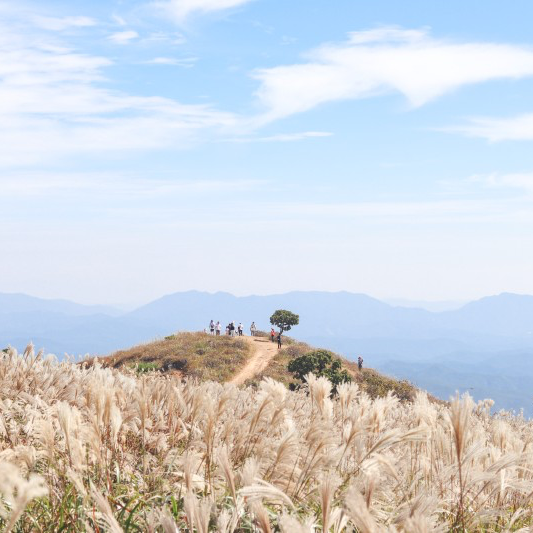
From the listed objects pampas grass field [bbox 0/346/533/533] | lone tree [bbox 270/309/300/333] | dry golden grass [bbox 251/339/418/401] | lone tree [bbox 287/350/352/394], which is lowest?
dry golden grass [bbox 251/339/418/401]

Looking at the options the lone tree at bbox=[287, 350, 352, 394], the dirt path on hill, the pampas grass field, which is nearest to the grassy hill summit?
the dirt path on hill

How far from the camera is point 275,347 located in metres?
54.2

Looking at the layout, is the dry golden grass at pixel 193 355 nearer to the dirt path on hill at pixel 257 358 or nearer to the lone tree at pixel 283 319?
the dirt path on hill at pixel 257 358

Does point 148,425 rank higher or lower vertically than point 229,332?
higher

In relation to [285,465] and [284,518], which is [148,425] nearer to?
[285,465]

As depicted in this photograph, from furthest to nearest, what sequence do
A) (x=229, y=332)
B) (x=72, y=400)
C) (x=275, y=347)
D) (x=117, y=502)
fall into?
(x=229, y=332) → (x=275, y=347) → (x=72, y=400) → (x=117, y=502)

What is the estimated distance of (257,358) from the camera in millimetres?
50031

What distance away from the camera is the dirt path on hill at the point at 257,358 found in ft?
146

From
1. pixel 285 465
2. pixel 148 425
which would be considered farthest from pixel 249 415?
pixel 285 465

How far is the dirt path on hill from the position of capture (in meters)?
44.4

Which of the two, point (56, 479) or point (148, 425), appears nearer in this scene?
point (56, 479)

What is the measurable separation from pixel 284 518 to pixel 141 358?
49286 millimetres

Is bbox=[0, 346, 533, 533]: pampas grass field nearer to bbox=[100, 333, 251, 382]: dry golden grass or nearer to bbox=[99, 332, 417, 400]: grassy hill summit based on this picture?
bbox=[99, 332, 417, 400]: grassy hill summit

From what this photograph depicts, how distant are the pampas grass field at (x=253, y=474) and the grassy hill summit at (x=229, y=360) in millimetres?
38251
